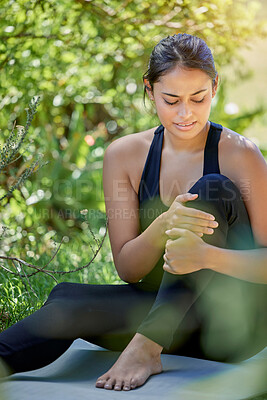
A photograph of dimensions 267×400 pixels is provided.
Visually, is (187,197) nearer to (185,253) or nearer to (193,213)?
(193,213)

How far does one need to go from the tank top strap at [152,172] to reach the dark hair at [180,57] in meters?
0.30

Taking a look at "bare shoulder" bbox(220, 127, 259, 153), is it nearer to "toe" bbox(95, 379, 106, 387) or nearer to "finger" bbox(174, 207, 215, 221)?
"finger" bbox(174, 207, 215, 221)

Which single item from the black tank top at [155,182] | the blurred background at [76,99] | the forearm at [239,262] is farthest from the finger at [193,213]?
the blurred background at [76,99]

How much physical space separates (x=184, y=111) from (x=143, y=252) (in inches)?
22.8

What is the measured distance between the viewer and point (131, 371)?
226 cm

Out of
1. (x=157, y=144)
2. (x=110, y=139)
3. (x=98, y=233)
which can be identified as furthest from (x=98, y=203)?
(x=157, y=144)

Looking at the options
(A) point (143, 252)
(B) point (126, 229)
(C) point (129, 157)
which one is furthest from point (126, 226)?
(C) point (129, 157)

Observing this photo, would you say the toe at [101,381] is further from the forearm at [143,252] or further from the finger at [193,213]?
the finger at [193,213]

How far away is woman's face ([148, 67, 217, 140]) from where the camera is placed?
2.50m

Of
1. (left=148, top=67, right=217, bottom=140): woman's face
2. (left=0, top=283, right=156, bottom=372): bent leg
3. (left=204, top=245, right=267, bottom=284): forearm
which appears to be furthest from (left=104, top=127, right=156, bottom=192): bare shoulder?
(left=204, top=245, right=267, bottom=284): forearm

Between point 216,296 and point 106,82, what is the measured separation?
10.5ft

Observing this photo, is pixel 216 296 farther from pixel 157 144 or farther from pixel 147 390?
pixel 157 144

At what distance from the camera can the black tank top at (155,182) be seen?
2.65 m

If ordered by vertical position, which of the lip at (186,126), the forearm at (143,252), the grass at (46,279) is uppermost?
the lip at (186,126)
